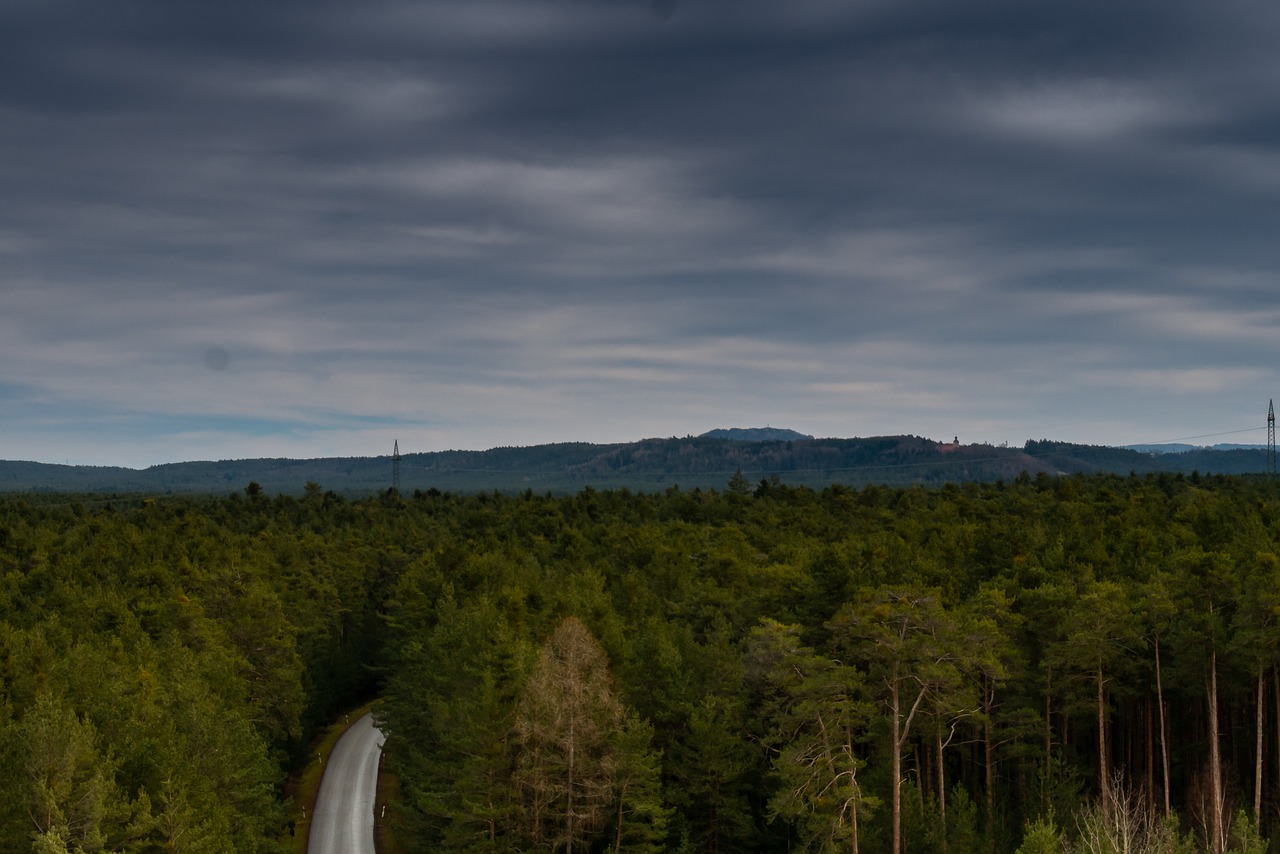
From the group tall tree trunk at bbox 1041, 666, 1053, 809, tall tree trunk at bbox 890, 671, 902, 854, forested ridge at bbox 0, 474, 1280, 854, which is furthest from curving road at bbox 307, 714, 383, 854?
tall tree trunk at bbox 1041, 666, 1053, 809

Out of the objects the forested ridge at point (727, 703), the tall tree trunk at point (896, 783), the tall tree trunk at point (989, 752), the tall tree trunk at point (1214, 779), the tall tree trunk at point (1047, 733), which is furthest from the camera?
the tall tree trunk at point (1047, 733)

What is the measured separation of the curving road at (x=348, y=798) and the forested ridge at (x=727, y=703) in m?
2.54

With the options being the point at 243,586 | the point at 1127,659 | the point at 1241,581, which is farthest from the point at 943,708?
the point at 243,586

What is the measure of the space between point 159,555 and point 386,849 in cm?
3826

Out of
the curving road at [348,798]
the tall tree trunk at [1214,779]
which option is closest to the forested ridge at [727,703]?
the tall tree trunk at [1214,779]

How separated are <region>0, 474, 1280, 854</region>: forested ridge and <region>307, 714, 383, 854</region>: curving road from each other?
8.35 ft

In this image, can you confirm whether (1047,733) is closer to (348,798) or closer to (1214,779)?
(1214,779)

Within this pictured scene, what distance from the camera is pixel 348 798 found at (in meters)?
62.5

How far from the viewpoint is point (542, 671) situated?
41.0 meters

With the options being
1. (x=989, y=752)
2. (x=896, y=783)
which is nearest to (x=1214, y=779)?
(x=989, y=752)

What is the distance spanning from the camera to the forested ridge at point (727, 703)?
38.5 m

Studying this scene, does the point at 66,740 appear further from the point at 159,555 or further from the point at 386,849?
the point at 159,555

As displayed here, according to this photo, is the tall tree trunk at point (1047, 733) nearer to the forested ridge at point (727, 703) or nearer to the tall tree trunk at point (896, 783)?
the forested ridge at point (727, 703)

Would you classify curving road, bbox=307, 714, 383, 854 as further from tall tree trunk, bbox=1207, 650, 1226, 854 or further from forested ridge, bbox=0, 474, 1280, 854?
tall tree trunk, bbox=1207, 650, 1226, 854
